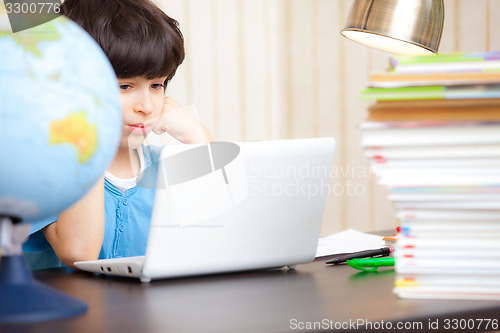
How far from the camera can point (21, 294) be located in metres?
0.70

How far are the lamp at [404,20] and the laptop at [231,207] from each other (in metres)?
0.61

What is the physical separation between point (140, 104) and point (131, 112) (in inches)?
1.1

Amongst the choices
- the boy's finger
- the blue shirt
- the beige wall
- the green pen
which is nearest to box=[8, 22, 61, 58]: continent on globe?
the green pen

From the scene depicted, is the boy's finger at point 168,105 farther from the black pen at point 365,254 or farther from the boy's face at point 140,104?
the black pen at point 365,254

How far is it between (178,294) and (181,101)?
2.21 meters

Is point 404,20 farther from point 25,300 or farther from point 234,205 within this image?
point 25,300

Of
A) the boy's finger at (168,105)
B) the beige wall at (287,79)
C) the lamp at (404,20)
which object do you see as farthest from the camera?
the beige wall at (287,79)

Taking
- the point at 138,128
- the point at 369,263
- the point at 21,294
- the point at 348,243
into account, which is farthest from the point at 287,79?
the point at 21,294

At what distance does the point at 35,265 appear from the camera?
1531mm

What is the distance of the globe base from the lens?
662mm

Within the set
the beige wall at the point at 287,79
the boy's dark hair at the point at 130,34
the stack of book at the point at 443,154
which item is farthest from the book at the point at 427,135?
the beige wall at the point at 287,79

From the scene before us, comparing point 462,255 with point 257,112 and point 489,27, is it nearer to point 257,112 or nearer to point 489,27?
point 489,27

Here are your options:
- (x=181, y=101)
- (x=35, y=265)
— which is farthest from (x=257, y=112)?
(x=35, y=265)

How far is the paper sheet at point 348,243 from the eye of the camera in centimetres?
122
